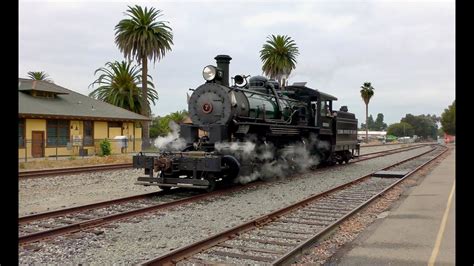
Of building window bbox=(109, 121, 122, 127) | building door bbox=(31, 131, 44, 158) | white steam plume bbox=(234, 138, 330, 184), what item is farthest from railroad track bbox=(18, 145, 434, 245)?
building window bbox=(109, 121, 122, 127)

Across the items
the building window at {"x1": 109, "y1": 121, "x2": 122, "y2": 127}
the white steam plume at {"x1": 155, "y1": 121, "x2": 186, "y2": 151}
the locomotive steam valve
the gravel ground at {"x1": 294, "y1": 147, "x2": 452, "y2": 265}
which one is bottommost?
the gravel ground at {"x1": 294, "y1": 147, "x2": 452, "y2": 265}

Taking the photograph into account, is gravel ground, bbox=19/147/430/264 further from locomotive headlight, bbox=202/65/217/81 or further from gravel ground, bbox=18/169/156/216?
locomotive headlight, bbox=202/65/217/81

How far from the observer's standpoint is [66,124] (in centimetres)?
2953

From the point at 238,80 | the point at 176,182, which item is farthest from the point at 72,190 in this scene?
the point at 238,80

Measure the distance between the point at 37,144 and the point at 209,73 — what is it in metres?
19.4

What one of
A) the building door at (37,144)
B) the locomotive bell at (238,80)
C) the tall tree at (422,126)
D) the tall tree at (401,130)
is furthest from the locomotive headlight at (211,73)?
the tall tree at (422,126)

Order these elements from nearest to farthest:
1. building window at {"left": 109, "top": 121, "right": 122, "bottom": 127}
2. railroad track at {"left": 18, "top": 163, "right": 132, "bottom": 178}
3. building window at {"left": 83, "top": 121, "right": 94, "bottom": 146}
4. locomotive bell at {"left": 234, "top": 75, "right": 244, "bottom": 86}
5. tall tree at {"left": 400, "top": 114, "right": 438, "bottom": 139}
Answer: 1. locomotive bell at {"left": 234, "top": 75, "right": 244, "bottom": 86}
2. railroad track at {"left": 18, "top": 163, "right": 132, "bottom": 178}
3. building window at {"left": 83, "top": 121, "right": 94, "bottom": 146}
4. building window at {"left": 109, "top": 121, "right": 122, "bottom": 127}
5. tall tree at {"left": 400, "top": 114, "right": 438, "bottom": 139}

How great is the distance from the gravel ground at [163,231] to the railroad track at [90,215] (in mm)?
312

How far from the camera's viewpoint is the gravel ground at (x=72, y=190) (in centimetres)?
990

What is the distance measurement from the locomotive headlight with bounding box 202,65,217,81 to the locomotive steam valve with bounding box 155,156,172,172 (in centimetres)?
279

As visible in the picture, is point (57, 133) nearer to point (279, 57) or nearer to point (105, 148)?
point (105, 148)

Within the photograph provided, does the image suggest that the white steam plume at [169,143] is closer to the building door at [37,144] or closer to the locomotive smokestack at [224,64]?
the locomotive smokestack at [224,64]

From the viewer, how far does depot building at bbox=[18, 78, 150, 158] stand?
87.9 ft

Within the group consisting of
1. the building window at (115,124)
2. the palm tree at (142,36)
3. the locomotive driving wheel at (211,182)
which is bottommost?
the locomotive driving wheel at (211,182)
